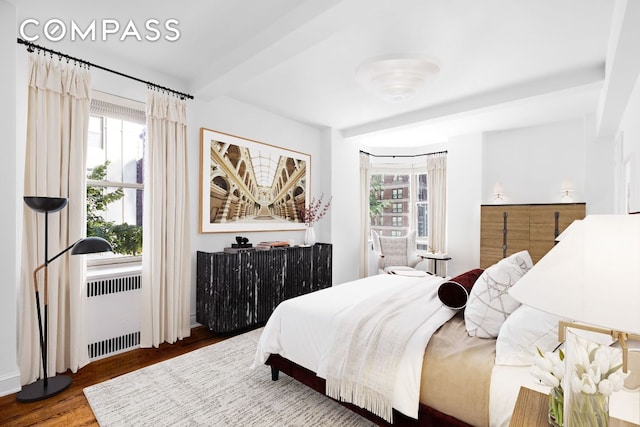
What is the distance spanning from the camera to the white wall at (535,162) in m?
4.66

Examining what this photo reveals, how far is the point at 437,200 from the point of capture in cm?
584

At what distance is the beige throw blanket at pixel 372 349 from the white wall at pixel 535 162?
3.76 meters

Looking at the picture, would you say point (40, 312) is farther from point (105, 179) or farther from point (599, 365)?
point (599, 365)

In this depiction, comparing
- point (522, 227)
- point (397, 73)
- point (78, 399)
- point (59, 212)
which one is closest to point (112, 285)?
point (59, 212)

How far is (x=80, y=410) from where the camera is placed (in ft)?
6.91

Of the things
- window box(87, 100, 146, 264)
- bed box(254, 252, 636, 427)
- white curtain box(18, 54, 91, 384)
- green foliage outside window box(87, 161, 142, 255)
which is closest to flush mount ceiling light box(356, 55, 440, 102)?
bed box(254, 252, 636, 427)

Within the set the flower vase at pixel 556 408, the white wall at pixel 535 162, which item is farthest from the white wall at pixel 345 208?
the flower vase at pixel 556 408

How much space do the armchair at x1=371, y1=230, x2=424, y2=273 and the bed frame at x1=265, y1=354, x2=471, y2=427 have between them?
10.9ft

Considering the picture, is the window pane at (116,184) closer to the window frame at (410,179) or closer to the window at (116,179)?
the window at (116,179)

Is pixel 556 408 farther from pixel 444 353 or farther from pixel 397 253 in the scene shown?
pixel 397 253

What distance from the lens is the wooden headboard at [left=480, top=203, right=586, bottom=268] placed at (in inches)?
173

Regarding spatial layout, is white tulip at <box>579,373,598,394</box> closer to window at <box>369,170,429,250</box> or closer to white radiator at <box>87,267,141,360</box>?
white radiator at <box>87,267,141,360</box>

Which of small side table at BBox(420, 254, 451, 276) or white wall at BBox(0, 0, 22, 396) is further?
small side table at BBox(420, 254, 451, 276)

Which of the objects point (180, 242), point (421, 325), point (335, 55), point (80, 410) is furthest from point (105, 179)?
point (421, 325)
